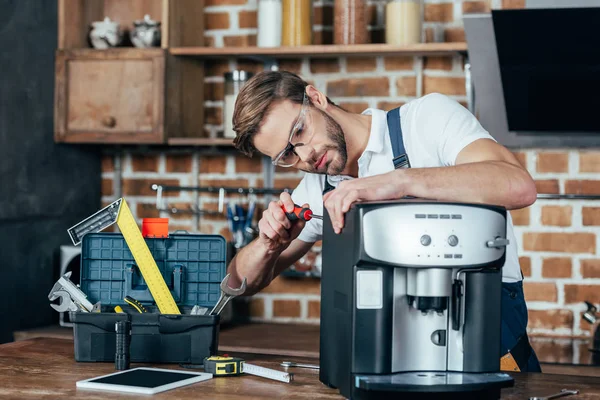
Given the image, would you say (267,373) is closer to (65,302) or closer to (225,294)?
(225,294)

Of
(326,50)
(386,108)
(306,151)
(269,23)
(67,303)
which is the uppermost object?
(269,23)

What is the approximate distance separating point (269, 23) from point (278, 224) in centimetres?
136

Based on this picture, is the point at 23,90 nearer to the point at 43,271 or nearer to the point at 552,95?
the point at 43,271

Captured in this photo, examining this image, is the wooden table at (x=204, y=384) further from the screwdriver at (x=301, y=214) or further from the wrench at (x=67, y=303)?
the screwdriver at (x=301, y=214)

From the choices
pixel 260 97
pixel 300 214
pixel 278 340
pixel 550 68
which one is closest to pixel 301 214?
pixel 300 214

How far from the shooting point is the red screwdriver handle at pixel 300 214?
1716 millimetres

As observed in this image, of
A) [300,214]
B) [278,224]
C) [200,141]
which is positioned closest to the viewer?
[300,214]

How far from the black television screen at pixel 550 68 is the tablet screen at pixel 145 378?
1531 millimetres

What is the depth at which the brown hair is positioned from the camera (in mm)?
1967

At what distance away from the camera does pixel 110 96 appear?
3.10 meters

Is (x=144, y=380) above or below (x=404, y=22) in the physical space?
below

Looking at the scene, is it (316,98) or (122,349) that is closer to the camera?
(122,349)

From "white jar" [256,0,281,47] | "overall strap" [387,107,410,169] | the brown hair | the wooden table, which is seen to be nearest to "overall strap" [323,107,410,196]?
"overall strap" [387,107,410,169]

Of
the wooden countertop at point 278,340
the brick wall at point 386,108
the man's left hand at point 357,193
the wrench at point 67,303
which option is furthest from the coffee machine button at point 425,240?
the brick wall at point 386,108
